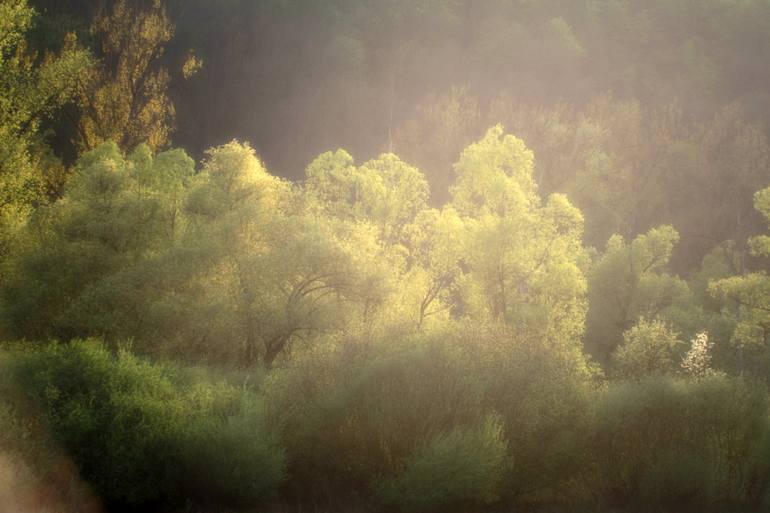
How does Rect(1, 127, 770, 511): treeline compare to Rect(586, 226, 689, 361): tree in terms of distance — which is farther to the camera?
Rect(586, 226, 689, 361): tree

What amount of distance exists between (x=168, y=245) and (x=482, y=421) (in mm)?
19236

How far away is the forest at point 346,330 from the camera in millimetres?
27188

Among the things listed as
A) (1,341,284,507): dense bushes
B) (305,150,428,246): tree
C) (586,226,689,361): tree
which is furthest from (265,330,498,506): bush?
(586,226,689,361): tree

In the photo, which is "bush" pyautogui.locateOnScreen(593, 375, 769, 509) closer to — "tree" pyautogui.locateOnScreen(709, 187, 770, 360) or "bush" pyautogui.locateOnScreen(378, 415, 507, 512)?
"bush" pyautogui.locateOnScreen(378, 415, 507, 512)

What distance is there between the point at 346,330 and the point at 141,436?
9.49 meters

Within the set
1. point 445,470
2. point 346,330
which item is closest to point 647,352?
point 346,330

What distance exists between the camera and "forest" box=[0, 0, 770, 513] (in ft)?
89.2

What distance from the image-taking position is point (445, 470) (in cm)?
2728

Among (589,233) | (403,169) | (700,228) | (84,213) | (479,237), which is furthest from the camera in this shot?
(700,228)

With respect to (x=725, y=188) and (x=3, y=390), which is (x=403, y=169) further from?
(x=725, y=188)

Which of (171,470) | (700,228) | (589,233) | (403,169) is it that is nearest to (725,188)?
(700,228)

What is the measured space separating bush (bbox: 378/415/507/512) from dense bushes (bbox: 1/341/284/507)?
13.8 ft

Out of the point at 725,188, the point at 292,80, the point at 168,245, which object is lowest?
the point at 168,245

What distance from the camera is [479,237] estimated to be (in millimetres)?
43094
